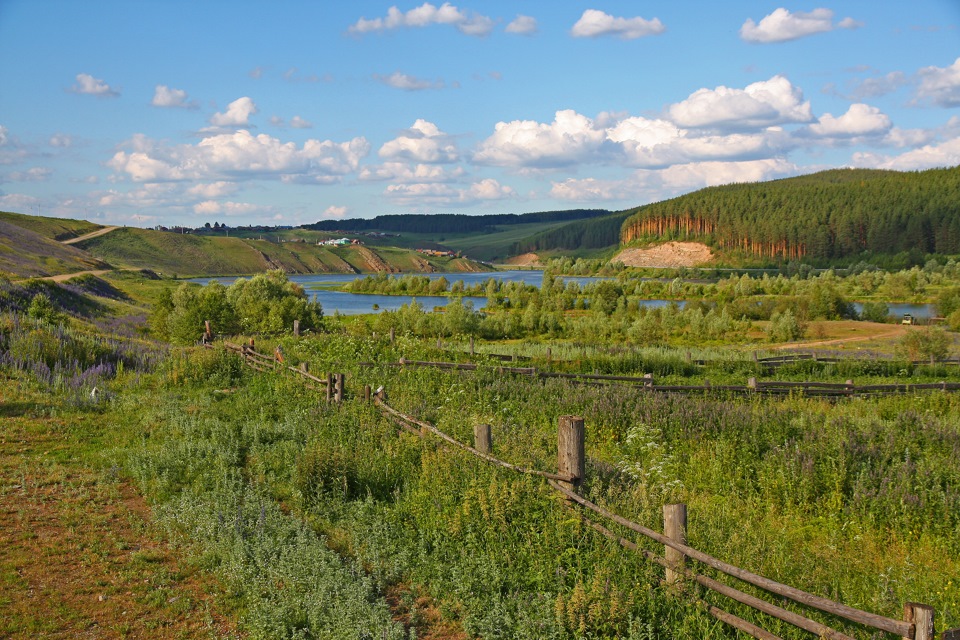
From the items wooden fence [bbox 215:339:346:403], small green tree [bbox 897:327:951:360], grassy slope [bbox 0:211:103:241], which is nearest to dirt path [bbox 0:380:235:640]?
wooden fence [bbox 215:339:346:403]

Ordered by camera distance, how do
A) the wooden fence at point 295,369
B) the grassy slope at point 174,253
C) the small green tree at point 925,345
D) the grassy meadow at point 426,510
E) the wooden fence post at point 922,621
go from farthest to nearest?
the grassy slope at point 174,253 < the small green tree at point 925,345 < the wooden fence at point 295,369 < the grassy meadow at point 426,510 < the wooden fence post at point 922,621

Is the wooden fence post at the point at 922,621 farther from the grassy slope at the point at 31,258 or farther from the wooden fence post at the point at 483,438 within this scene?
the grassy slope at the point at 31,258

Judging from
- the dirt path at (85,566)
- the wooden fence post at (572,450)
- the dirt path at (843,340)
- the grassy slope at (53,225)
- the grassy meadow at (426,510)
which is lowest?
the dirt path at (843,340)

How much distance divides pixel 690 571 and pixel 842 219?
182631 millimetres

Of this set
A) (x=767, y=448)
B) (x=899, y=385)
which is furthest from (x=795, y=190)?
(x=767, y=448)

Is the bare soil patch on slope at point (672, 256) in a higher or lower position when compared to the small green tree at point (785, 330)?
higher

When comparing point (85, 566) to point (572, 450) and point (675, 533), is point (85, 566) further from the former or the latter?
point (675, 533)

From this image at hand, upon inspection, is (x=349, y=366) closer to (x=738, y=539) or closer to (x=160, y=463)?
(x=160, y=463)

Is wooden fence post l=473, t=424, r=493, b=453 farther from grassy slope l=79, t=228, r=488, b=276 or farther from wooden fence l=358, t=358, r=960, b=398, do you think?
grassy slope l=79, t=228, r=488, b=276

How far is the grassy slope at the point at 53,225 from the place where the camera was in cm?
12543

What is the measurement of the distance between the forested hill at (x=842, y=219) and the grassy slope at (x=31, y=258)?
151279 mm

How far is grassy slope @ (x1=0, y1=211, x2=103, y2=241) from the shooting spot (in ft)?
411

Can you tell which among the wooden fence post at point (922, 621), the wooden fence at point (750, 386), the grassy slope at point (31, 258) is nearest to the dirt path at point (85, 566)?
the wooden fence post at point (922, 621)

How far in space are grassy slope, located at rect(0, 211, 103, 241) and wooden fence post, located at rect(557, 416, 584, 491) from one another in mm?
136968
